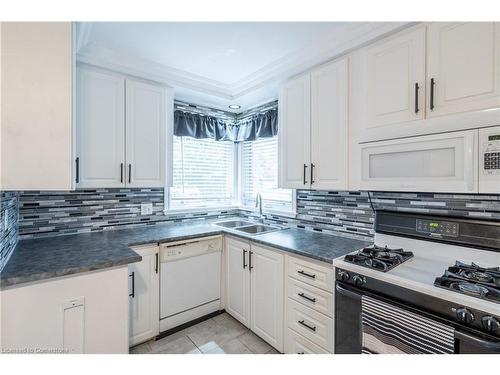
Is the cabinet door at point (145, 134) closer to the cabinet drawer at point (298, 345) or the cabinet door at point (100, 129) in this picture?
the cabinet door at point (100, 129)

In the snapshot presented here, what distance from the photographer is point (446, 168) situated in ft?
4.24

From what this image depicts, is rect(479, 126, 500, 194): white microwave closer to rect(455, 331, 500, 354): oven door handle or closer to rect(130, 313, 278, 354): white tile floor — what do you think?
Answer: rect(455, 331, 500, 354): oven door handle

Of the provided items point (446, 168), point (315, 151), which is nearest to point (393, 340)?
point (446, 168)

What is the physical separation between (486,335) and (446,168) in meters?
0.76

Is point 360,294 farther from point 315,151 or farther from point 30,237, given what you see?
point 30,237

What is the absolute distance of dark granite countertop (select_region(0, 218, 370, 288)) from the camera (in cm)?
133

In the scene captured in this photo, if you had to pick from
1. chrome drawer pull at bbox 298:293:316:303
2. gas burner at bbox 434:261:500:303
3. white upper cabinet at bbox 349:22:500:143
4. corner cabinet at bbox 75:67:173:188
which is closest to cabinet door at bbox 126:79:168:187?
corner cabinet at bbox 75:67:173:188

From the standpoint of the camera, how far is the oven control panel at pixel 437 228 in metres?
1.48

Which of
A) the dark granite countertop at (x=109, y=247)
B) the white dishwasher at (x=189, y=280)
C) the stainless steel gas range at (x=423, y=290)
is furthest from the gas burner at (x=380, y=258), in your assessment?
the white dishwasher at (x=189, y=280)

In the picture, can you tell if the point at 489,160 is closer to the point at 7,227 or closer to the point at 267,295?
the point at 267,295

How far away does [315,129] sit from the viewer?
77.3 inches

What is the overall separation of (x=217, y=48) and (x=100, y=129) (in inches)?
44.8

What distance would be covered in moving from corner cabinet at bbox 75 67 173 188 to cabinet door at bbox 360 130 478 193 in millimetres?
1755
